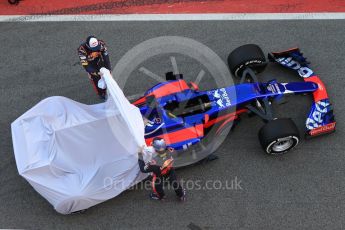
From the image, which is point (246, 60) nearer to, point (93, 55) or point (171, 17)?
point (171, 17)

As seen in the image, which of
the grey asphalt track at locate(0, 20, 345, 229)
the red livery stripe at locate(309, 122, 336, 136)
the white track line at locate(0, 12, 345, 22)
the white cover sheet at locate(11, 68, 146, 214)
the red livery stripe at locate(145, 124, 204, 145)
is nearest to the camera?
the white cover sheet at locate(11, 68, 146, 214)

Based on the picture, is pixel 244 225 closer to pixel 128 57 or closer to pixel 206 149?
pixel 206 149

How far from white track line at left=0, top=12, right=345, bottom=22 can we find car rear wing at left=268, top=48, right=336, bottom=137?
4.66 ft

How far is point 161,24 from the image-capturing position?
27.5ft

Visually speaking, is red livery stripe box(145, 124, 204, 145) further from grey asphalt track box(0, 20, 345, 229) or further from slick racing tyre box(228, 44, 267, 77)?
slick racing tyre box(228, 44, 267, 77)

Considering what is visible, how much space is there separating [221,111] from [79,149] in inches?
85.7

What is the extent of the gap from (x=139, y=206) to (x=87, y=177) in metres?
0.89

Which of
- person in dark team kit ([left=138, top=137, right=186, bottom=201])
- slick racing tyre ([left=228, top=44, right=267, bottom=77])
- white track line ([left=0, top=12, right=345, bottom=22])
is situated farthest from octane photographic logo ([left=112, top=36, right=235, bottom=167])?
person in dark team kit ([left=138, top=137, right=186, bottom=201])

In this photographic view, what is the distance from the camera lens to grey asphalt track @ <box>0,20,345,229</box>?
227 inches

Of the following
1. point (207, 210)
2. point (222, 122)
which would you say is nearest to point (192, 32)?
point (222, 122)

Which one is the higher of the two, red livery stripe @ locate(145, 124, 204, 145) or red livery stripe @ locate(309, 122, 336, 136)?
red livery stripe @ locate(145, 124, 204, 145)

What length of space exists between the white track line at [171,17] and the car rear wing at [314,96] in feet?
4.66

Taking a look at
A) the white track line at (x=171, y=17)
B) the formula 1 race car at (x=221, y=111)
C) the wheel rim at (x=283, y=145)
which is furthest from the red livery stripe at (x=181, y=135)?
the white track line at (x=171, y=17)

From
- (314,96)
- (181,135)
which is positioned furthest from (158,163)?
(314,96)
